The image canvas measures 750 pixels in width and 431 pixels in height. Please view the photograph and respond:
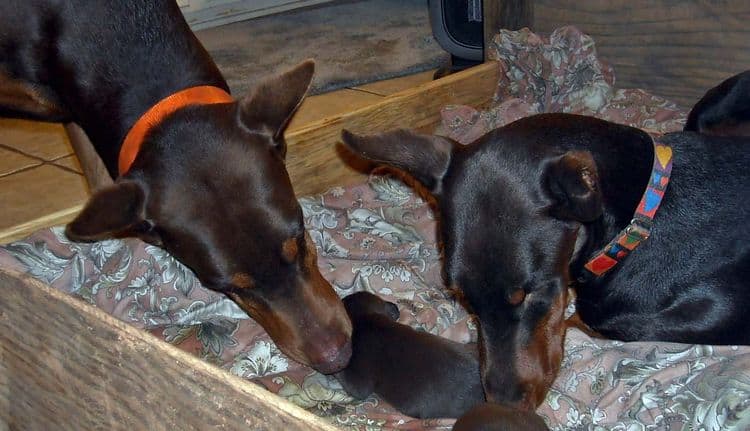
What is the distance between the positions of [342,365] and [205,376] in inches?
36.0

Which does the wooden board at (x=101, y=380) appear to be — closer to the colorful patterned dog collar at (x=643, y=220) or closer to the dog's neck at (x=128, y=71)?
the dog's neck at (x=128, y=71)

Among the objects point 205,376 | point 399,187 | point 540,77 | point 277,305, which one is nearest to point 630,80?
point 540,77

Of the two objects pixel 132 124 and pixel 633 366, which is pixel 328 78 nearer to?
pixel 132 124

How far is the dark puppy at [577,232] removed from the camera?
2254mm

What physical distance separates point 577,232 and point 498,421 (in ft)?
2.52

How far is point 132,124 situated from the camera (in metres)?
2.67

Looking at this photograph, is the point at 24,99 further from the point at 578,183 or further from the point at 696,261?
the point at 696,261

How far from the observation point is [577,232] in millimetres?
2373

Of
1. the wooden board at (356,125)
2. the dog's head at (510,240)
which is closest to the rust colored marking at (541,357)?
the dog's head at (510,240)

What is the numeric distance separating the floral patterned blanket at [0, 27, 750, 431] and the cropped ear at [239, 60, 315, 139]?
67 cm

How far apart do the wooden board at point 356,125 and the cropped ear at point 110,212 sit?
1.11 meters

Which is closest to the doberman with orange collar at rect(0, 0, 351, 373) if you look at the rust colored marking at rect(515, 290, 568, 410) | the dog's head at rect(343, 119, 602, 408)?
the dog's head at rect(343, 119, 602, 408)

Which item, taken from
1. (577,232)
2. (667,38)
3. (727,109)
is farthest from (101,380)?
(667,38)

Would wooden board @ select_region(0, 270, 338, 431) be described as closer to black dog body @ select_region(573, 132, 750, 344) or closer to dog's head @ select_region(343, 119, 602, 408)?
dog's head @ select_region(343, 119, 602, 408)
